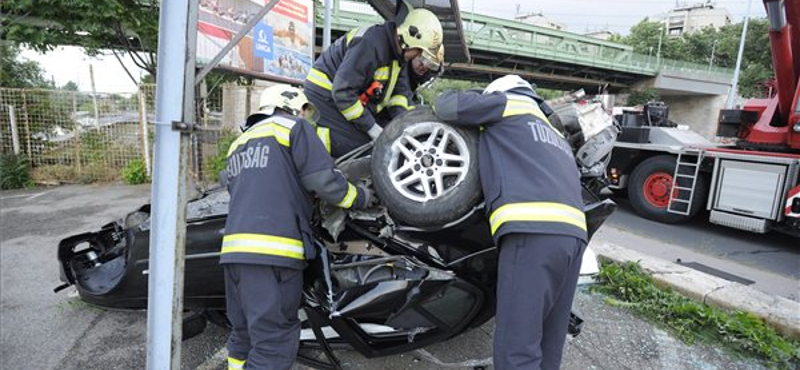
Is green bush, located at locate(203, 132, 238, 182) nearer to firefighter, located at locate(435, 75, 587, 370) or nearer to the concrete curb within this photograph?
the concrete curb

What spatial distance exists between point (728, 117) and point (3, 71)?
14789mm

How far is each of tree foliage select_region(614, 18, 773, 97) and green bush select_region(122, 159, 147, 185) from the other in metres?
40.7

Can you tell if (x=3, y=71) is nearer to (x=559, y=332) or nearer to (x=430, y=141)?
(x=430, y=141)

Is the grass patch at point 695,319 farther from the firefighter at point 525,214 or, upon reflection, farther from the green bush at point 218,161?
the green bush at point 218,161

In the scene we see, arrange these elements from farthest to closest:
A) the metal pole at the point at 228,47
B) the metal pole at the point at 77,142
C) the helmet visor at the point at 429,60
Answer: the metal pole at the point at 77,142 < the helmet visor at the point at 429,60 < the metal pole at the point at 228,47

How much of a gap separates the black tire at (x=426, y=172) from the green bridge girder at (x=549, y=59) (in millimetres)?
17852

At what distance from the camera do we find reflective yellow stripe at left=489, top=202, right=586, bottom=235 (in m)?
1.82

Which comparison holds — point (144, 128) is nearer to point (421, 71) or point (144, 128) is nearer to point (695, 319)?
point (421, 71)

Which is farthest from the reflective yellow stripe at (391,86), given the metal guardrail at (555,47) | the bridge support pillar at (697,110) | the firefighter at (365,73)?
the bridge support pillar at (697,110)

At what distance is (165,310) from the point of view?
2.01 metres

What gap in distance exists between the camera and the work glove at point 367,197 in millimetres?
2273

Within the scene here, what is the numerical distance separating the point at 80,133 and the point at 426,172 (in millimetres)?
9203

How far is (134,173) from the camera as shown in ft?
28.3

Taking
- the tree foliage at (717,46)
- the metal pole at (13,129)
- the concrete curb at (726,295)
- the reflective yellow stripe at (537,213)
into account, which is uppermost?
the tree foliage at (717,46)
